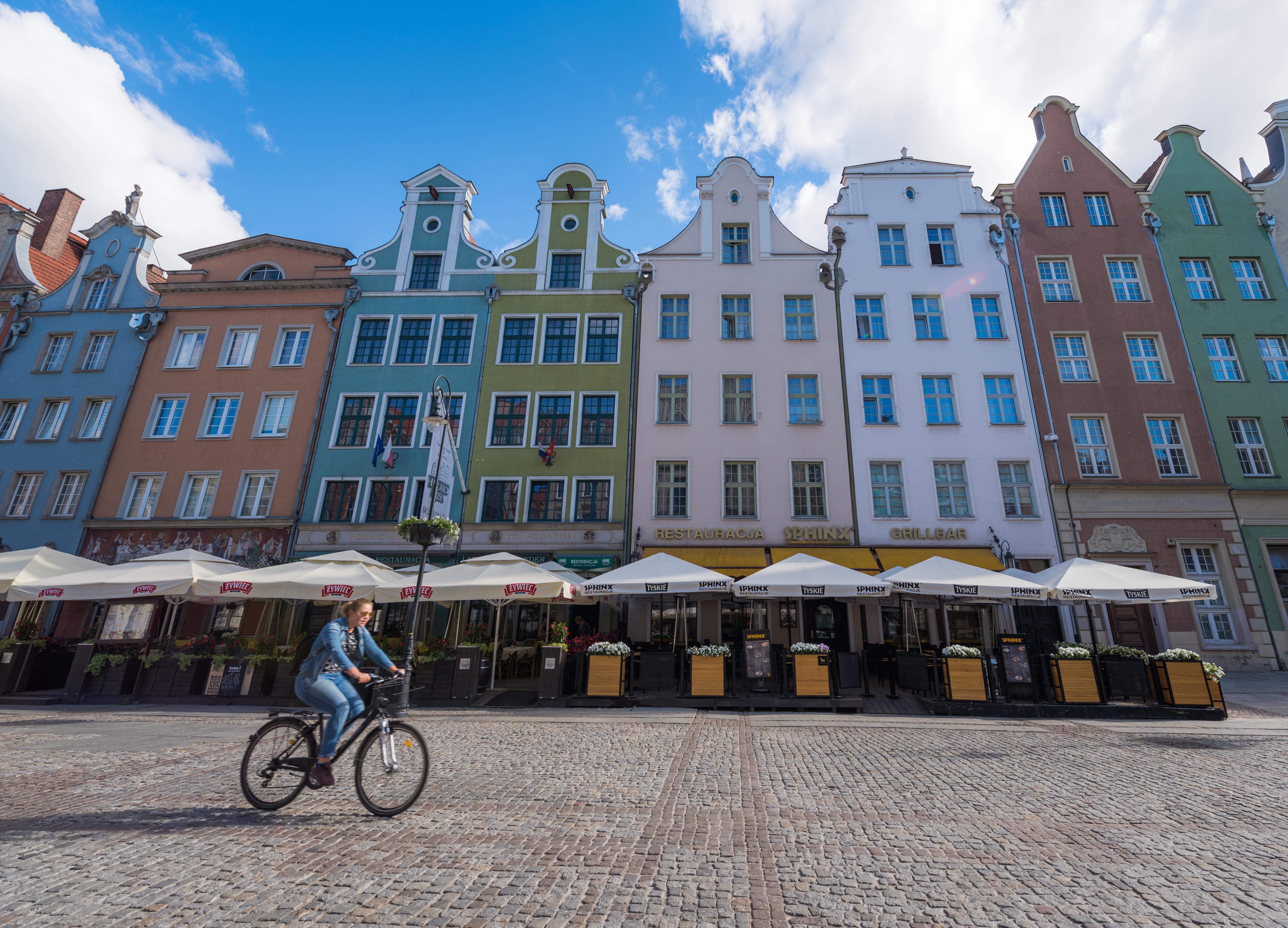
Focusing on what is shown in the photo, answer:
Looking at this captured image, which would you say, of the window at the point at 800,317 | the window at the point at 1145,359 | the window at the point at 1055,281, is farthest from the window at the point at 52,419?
the window at the point at 1145,359

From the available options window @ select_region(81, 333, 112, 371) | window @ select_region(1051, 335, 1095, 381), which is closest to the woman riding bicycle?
window @ select_region(1051, 335, 1095, 381)

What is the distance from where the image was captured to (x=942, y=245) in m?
24.0

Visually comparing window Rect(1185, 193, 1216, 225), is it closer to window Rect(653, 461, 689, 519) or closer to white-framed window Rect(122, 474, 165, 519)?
window Rect(653, 461, 689, 519)

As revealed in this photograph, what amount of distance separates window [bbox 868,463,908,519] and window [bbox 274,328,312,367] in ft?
75.5

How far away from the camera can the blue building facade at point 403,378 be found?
21031mm

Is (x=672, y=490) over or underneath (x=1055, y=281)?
underneath

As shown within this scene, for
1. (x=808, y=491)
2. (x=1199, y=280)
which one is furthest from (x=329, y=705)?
(x=1199, y=280)

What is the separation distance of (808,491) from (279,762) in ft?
59.0

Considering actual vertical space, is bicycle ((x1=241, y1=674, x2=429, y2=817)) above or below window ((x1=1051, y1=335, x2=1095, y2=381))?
below

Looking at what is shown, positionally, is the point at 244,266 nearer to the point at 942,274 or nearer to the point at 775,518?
the point at 775,518

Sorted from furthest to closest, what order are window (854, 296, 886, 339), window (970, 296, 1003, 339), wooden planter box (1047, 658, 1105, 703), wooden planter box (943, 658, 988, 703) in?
1. window (854, 296, 886, 339)
2. window (970, 296, 1003, 339)
3. wooden planter box (943, 658, 988, 703)
4. wooden planter box (1047, 658, 1105, 703)

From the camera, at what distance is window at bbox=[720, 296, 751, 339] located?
23109 millimetres

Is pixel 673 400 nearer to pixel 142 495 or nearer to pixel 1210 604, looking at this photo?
pixel 1210 604

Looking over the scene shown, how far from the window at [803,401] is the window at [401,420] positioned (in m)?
14.4
